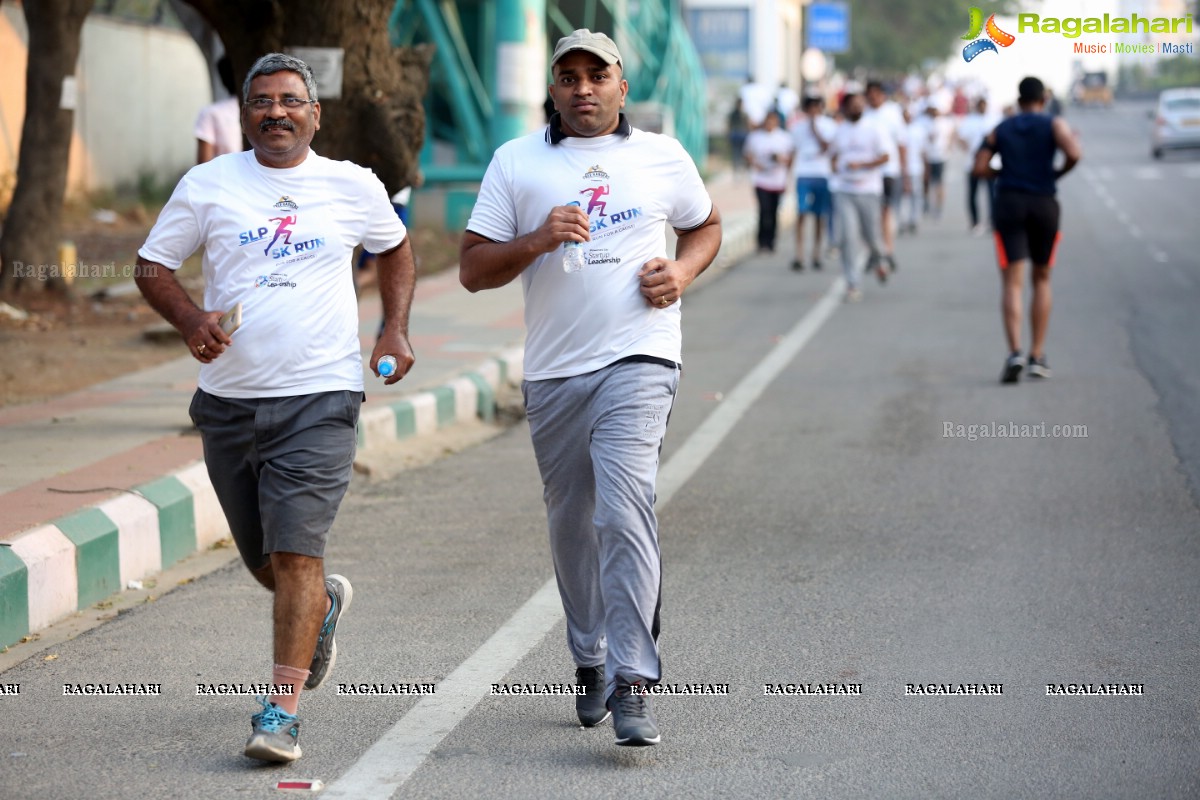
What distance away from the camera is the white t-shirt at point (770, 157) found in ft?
65.3

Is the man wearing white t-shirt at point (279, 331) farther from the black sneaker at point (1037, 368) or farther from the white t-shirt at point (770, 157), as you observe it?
the white t-shirt at point (770, 157)

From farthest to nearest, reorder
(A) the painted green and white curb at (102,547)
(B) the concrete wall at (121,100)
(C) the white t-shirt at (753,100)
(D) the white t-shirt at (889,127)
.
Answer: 1. (C) the white t-shirt at (753,100)
2. (B) the concrete wall at (121,100)
3. (D) the white t-shirt at (889,127)
4. (A) the painted green and white curb at (102,547)

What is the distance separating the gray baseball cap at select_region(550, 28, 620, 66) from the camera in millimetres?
4359

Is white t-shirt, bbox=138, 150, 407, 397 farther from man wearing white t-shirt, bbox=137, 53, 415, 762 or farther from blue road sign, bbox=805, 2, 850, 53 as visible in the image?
blue road sign, bbox=805, 2, 850, 53

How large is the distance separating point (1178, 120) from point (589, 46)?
43163 millimetres

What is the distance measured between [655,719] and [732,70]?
45.4 meters

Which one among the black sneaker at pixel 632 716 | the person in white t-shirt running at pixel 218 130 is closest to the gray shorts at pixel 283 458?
the black sneaker at pixel 632 716

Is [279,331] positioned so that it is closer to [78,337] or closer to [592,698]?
[592,698]

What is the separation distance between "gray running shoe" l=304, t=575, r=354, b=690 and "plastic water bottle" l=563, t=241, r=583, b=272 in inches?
45.6

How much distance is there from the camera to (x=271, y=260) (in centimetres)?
446

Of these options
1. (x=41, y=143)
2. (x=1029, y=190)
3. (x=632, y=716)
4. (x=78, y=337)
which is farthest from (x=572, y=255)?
(x=41, y=143)

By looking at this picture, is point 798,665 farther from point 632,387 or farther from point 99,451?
point 99,451

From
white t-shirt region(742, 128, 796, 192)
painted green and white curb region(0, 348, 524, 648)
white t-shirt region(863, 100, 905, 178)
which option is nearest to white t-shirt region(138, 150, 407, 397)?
painted green and white curb region(0, 348, 524, 648)

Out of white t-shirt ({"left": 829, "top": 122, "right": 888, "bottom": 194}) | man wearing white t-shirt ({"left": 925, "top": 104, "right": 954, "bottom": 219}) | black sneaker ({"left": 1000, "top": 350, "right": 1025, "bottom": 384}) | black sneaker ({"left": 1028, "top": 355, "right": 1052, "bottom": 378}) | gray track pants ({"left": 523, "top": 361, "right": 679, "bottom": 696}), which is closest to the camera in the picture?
gray track pants ({"left": 523, "top": 361, "right": 679, "bottom": 696})
